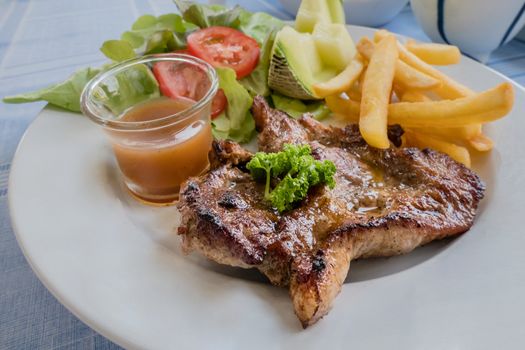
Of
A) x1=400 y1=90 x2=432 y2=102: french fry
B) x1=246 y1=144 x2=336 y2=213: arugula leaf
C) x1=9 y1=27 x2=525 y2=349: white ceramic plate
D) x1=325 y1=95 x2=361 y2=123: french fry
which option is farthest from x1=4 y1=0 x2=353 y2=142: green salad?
x1=246 y1=144 x2=336 y2=213: arugula leaf

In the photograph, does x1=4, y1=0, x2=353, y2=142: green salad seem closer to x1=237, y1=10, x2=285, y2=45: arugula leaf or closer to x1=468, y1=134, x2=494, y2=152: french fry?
x1=237, y1=10, x2=285, y2=45: arugula leaf

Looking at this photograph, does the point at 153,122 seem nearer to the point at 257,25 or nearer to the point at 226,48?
the point at 226,48

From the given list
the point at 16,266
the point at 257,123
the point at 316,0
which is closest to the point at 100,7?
the point at 316,0

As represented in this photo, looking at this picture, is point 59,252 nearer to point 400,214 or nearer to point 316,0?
point 400,214

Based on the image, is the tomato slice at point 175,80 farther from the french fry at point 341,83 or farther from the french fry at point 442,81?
the french fry at point 442,81

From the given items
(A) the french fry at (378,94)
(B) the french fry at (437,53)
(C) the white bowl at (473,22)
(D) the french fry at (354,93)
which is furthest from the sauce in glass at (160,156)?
(C) the white bowl at (473,22)

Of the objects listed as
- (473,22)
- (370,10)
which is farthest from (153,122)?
(370,10)
